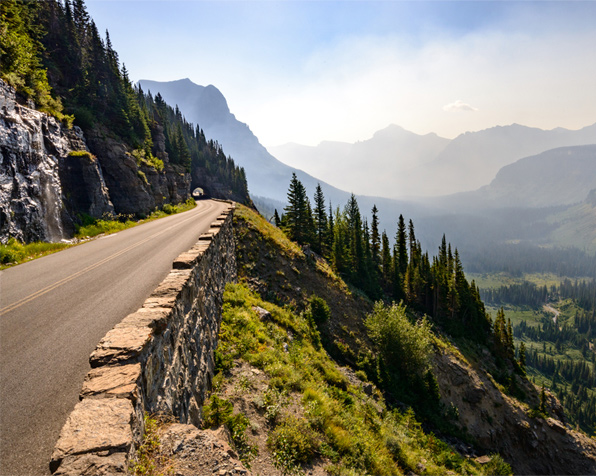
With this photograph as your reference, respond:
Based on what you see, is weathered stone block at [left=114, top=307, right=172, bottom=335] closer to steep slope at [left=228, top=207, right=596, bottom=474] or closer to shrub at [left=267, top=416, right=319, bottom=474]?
shrub at [left=267, top=416, right=319, bottom=474]

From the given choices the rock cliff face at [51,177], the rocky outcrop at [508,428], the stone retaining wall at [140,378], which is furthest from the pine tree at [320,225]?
the stone retaining wall at [140,378]

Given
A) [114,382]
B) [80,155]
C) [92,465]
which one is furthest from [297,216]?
[92,465]

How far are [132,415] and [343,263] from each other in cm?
5596

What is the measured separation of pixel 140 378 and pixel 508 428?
2140 inches

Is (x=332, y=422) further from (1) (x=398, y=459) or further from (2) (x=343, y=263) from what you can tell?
(2) (x=343, y=263)

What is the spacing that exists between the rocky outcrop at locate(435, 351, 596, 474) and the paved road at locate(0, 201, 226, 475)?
3758 centimetres

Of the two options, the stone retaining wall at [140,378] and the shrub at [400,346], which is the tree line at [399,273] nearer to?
the shrub at [400,346]

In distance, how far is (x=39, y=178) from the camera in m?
20.2

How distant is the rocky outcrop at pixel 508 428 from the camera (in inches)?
1367

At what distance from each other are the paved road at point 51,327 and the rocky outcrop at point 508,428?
37.6m

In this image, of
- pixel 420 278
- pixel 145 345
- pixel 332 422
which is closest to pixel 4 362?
pixel 145 345

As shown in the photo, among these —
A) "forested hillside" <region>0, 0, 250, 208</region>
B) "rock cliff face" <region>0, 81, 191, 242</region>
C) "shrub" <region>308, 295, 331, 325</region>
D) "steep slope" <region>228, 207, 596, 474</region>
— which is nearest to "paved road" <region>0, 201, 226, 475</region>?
"rock cliff face" <region>0, 81, 191, 242</region>

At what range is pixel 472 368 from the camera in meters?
46.9

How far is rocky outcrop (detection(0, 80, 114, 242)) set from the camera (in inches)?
667
